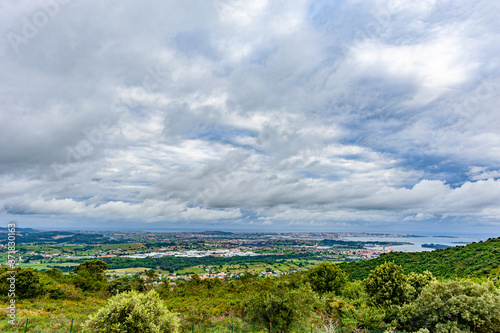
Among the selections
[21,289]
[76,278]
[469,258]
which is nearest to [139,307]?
[21,289]

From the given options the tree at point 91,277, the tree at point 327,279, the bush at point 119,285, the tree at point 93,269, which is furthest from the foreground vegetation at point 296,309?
the tree at point 93,269

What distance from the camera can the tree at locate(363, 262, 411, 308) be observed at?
21.0 meters

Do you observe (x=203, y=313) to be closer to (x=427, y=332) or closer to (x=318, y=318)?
(x=318, y=318)

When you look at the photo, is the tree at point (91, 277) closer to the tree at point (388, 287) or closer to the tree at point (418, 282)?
the tree at point (388, 287)

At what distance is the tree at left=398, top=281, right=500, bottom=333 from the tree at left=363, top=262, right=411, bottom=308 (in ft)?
11.5

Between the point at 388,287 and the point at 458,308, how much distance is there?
6.62 m

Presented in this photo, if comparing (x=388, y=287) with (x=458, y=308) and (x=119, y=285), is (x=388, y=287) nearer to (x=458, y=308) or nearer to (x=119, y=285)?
(x=458, y=308)

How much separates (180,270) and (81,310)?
70.1 meters

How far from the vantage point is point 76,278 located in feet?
138

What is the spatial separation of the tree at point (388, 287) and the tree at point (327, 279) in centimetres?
1088

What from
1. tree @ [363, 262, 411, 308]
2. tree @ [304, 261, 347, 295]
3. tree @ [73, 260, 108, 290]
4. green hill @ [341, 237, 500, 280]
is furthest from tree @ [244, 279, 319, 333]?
tree @ [73, 260, 108, 290]

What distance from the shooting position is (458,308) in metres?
15.1

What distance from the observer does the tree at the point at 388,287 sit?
68.8 ft

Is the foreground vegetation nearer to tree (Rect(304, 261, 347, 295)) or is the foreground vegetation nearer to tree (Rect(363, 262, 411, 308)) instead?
tree (Rect(363, 262, 411, 308))
